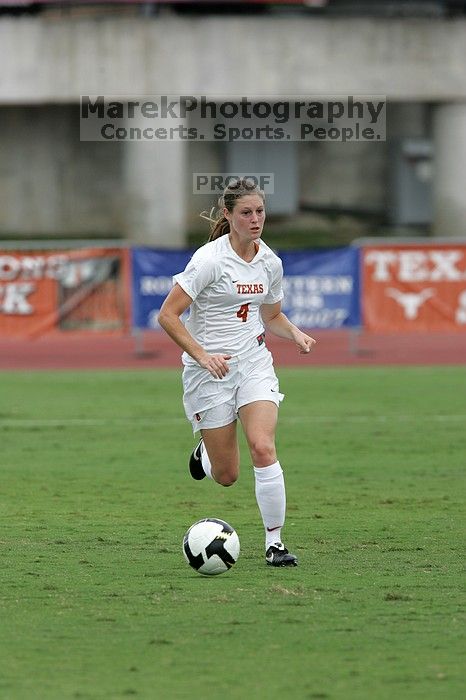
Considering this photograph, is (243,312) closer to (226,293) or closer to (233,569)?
(226,293)

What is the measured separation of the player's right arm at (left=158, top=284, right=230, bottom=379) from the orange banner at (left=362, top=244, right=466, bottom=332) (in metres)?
13.1

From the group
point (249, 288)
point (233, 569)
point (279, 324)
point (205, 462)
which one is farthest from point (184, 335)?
point (233, 569)

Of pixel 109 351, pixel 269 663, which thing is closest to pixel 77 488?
pixel 269 663

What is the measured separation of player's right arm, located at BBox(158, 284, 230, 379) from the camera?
7.91m

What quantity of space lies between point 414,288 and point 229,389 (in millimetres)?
13238

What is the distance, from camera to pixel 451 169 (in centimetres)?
3606

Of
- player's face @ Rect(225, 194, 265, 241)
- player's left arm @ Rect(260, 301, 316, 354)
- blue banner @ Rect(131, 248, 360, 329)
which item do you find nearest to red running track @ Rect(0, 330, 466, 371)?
blue banner @ Rect(131, 248, 360, 329)

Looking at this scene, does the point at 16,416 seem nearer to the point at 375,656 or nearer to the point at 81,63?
the point at 375,656

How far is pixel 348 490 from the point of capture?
36.2 ft

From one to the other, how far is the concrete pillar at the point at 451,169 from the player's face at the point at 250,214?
92.6 ft

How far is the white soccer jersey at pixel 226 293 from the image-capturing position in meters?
8.16

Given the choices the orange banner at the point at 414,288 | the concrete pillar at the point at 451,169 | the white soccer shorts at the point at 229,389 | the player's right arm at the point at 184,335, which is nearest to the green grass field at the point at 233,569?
the white soccer shorts at the point at 229,389

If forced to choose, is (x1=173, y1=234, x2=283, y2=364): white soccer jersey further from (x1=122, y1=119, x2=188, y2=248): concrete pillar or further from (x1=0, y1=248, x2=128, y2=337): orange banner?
(x1=122, y1=119, x2=188, y2=248): concrete pillar

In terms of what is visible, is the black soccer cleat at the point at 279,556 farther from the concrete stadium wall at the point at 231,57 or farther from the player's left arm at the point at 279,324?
the concrete stadium wall at the point at 231,57
